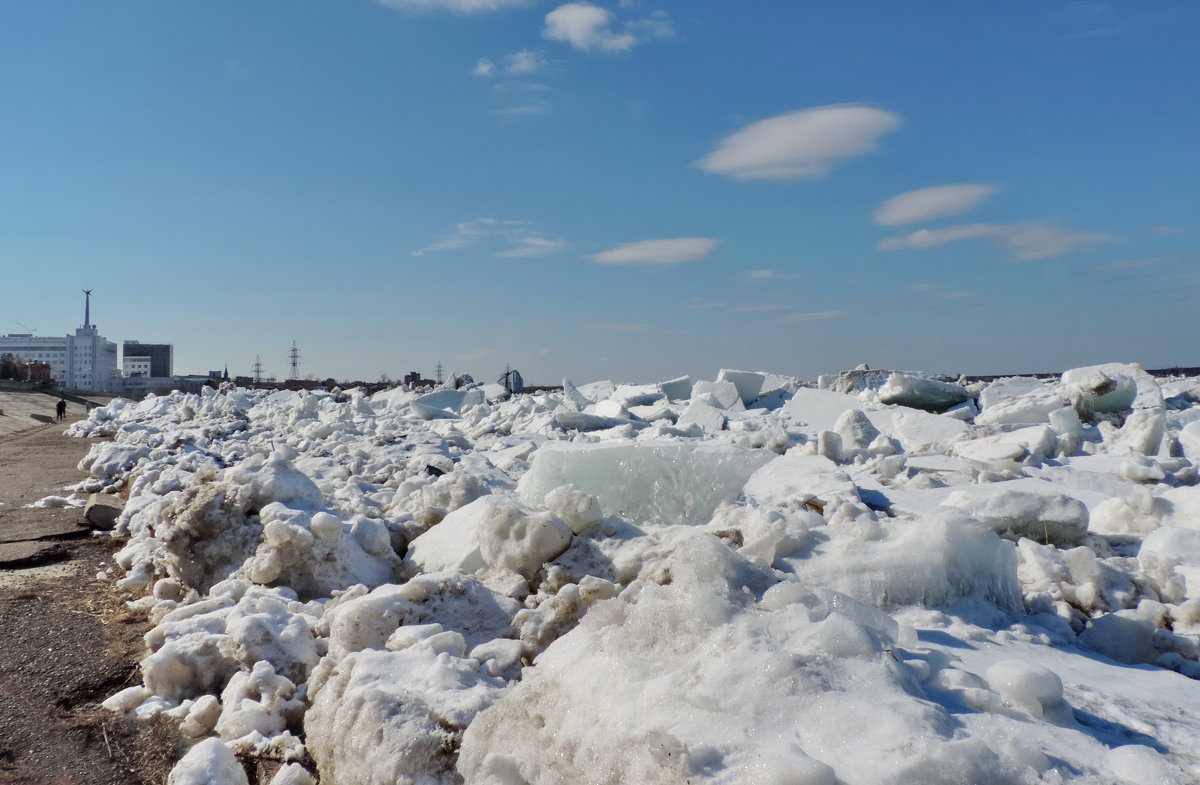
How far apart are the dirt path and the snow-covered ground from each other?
0.13 m

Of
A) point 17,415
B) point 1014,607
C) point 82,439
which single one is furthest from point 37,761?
point 17,415

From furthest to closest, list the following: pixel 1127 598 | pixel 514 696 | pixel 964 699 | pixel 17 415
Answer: pixel 17 415 → pixel 1127 598 → pixel 514 696 → pixel 964 699

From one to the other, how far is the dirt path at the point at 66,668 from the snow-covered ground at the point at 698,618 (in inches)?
5.3

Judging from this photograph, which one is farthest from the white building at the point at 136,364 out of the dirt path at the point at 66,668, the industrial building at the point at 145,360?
the dirt path at the point at 66,668

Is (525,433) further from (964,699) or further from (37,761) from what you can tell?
(964,699)

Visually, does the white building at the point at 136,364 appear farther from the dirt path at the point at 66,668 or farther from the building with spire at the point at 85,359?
the dirt path at the point at 66,668

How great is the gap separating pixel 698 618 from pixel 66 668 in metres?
2.24

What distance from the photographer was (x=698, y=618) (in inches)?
68.6

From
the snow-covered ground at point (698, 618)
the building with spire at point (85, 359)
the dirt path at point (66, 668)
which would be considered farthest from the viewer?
the building with spire at point (85, 359)

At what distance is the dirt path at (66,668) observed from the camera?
1.97 meters

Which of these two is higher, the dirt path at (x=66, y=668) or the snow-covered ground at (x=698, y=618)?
the snow-covered ground at (x=698, y=618)

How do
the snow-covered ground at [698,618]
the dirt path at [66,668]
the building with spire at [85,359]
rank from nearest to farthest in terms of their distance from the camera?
1. the snow-covered ground at [698,618]
2. the dirt path at [66,668]
3. the building with spire at [85,359]

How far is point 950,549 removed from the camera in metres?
2.38

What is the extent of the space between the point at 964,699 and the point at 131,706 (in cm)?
231
